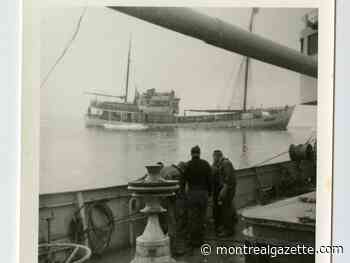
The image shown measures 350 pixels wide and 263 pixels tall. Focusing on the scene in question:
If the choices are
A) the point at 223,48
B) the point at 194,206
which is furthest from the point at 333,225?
the point at 223,48

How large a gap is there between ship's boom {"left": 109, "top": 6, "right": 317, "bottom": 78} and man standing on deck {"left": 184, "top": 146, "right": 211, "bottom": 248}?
7.3 inches

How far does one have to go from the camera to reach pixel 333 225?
74 cm

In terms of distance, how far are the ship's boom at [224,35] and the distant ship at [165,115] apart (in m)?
0.02

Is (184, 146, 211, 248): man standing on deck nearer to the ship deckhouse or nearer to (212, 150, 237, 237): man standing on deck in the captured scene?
(212, 150, 237, 237): man standing on deck

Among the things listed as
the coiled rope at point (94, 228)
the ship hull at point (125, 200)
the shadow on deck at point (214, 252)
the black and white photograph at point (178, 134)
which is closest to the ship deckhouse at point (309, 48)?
the black and white photograph at point (178, 134)

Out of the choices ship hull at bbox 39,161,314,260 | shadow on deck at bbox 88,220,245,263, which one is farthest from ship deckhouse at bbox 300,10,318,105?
shadow on deck at bbox 88,220,245,263

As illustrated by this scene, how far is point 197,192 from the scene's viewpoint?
733 mm

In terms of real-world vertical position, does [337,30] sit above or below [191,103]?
above

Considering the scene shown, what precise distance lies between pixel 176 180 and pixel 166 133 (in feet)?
0.26

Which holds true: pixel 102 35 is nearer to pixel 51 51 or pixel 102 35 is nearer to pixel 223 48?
pixel 51 51

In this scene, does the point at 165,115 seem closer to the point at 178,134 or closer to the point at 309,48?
the point at 178,134

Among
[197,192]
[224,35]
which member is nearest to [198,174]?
[197,192]

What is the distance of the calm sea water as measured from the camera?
2.28 ft

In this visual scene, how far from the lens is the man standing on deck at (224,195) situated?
2.40 feet
